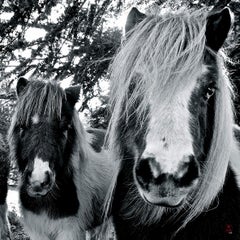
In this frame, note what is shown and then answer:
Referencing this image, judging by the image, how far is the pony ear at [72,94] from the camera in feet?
15.4

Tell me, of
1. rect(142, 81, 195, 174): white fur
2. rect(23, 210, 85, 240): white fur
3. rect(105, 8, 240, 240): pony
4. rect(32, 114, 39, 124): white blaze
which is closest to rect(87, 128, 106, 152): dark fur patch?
rect(23, 210, 85, 240): white fur

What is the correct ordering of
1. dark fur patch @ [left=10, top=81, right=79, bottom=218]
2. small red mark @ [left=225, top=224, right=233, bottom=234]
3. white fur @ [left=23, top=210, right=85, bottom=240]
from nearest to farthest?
small red mark @ [left=225, top=224, right=233, bottom=234] < dark fur patch @ [left=10, top=81, right=79, bottom=218] < white fur @ [left=23, top=210, right=85, bottom=240]

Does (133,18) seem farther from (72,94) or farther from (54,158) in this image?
(72,94)

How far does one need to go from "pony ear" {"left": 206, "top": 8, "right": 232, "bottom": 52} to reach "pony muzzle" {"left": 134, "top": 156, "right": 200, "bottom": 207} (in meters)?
0.95

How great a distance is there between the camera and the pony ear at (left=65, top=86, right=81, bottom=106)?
184 inches

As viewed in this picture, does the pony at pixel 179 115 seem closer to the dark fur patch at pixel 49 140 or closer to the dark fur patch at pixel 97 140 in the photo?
the dark fur patch at pixel 49 140

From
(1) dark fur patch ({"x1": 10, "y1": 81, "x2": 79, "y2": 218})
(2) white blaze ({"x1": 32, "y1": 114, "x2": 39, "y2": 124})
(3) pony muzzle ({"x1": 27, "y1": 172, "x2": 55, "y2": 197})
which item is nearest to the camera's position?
(3) pony muzzle ({"x1": 27, "y1": 172, "x2": 55, "y2": 197})

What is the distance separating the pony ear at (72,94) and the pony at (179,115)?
2.11m

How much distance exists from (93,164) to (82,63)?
5.62 feet

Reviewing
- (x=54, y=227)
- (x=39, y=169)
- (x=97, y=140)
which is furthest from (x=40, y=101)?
(x=97, y=140)

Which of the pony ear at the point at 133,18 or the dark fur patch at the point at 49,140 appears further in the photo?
the dark fur patch at the point at 49,140

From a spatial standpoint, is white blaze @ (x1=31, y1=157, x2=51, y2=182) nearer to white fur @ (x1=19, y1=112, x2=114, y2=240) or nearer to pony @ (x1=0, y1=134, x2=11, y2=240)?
white fur @ (x1=19, y1=112, x2=114, y2=240)

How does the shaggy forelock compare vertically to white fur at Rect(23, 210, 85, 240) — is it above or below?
above

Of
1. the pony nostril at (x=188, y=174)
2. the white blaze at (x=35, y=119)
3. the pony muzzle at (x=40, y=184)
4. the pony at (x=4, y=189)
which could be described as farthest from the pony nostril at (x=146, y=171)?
the pony at (x=4, y=189)
